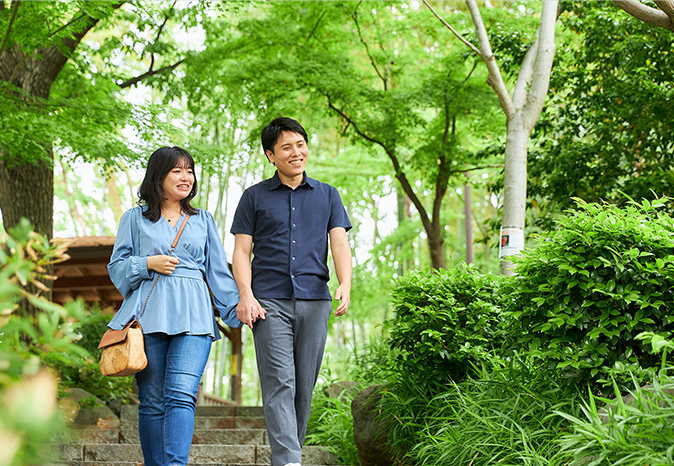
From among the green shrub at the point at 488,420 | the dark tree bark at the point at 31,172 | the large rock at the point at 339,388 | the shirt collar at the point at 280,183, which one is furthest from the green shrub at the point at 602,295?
the dark tree bark at the point at 31,172

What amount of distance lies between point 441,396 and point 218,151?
438 cm

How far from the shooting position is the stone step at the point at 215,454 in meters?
4.46

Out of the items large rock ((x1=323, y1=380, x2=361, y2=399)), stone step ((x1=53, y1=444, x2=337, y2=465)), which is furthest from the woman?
large rock ((x1=323, y1=380, x2=361, y2=399))

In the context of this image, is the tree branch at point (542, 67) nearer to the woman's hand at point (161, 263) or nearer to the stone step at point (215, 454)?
the stone step at point (215, 454)

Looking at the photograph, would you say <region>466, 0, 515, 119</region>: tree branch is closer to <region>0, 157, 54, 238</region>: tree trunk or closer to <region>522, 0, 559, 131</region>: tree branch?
<region>522, 0, 559, 131</region>: tree branch

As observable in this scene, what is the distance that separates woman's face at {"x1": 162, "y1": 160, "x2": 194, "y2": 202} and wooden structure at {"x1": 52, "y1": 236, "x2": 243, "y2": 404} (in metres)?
5.84

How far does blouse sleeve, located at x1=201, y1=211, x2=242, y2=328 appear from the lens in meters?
2.96

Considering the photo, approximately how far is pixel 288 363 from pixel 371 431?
1276 mm

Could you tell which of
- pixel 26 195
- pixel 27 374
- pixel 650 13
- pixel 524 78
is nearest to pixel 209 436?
pixel 26 195

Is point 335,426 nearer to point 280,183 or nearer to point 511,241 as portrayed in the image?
point 511,241

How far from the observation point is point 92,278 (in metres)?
11.0

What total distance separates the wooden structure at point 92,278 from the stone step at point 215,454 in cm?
426

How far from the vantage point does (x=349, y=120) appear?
810cm

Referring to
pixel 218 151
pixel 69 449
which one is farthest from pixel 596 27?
pixel 69 449
